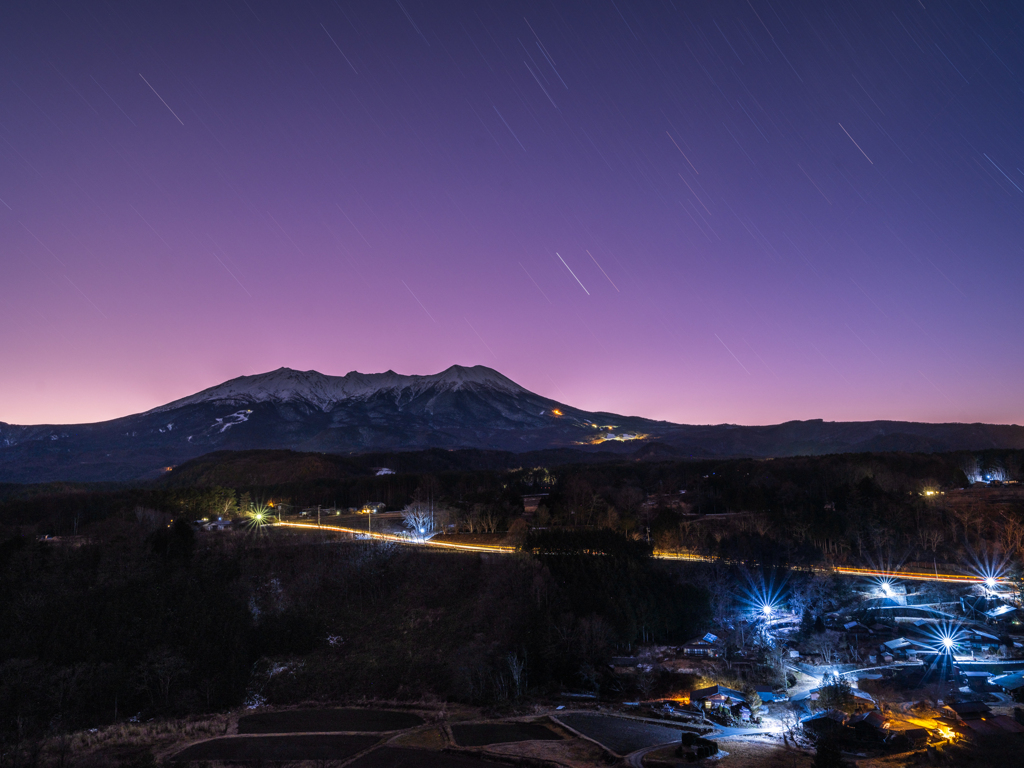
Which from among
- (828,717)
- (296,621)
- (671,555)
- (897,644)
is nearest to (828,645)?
(897,644)

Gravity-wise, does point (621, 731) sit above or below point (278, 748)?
above

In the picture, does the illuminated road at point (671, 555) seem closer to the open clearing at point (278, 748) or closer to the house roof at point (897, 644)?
the house roof at point (897, 644)

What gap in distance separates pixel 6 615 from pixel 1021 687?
192ft

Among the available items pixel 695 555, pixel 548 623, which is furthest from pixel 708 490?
pixel 548 623

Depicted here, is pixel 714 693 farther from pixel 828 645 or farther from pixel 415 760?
pixel 415 760

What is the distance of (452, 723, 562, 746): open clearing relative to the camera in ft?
91.4

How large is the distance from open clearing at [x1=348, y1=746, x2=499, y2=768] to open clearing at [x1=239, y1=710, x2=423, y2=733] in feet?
11.7

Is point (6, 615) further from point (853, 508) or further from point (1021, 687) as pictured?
point (853, 508)

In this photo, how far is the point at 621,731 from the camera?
27609 millimetres

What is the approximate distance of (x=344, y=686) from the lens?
37.8 m

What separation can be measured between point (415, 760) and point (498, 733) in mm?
4193

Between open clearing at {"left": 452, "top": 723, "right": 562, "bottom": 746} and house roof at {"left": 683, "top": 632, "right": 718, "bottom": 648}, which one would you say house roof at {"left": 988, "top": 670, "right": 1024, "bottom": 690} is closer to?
house roof at {"left": 683, "top": 632, "right": 718, "bottom": 648}

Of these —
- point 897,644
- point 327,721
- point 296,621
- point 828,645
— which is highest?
point 897,644

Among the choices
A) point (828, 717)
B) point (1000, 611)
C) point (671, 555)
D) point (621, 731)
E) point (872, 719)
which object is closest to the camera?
point (872, 719)
